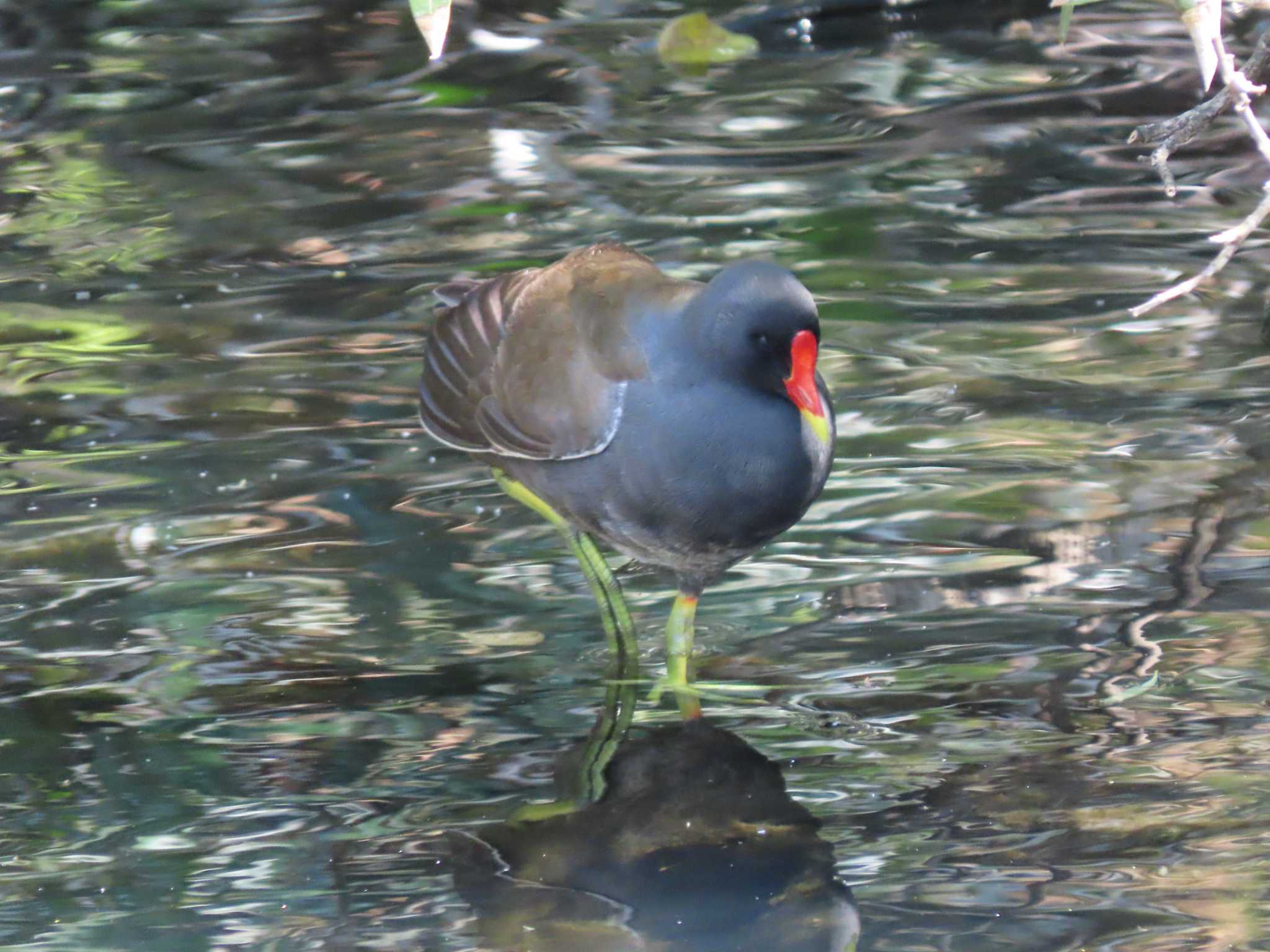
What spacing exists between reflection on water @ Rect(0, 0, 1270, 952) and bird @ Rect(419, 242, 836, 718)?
12.6 inches

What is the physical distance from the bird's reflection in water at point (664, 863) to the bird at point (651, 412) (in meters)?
0.27

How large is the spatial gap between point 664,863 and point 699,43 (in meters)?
5.70

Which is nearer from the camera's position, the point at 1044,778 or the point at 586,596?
the point at 1044,778

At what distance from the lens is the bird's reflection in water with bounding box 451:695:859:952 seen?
8.72ft

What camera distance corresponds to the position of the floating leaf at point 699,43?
25.7ft

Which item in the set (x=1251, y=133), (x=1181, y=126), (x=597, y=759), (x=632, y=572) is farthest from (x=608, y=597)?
(x=1251, y=133)

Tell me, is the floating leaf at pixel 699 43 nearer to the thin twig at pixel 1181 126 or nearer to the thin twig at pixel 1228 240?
the thin twig at pixel 1181 126

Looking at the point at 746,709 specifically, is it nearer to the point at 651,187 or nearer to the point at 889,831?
the point at 889,831

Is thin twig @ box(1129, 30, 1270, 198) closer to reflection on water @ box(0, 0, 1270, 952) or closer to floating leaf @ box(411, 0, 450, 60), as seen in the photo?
floating leaf @ box(411, 0, 450, 60)

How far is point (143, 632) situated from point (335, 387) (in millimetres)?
1317

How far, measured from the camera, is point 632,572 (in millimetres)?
4023

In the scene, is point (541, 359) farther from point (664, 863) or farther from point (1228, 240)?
point (1228, 240)

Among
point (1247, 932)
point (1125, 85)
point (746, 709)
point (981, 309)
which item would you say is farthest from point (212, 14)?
point (1247, 932)

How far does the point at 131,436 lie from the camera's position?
4617mm
